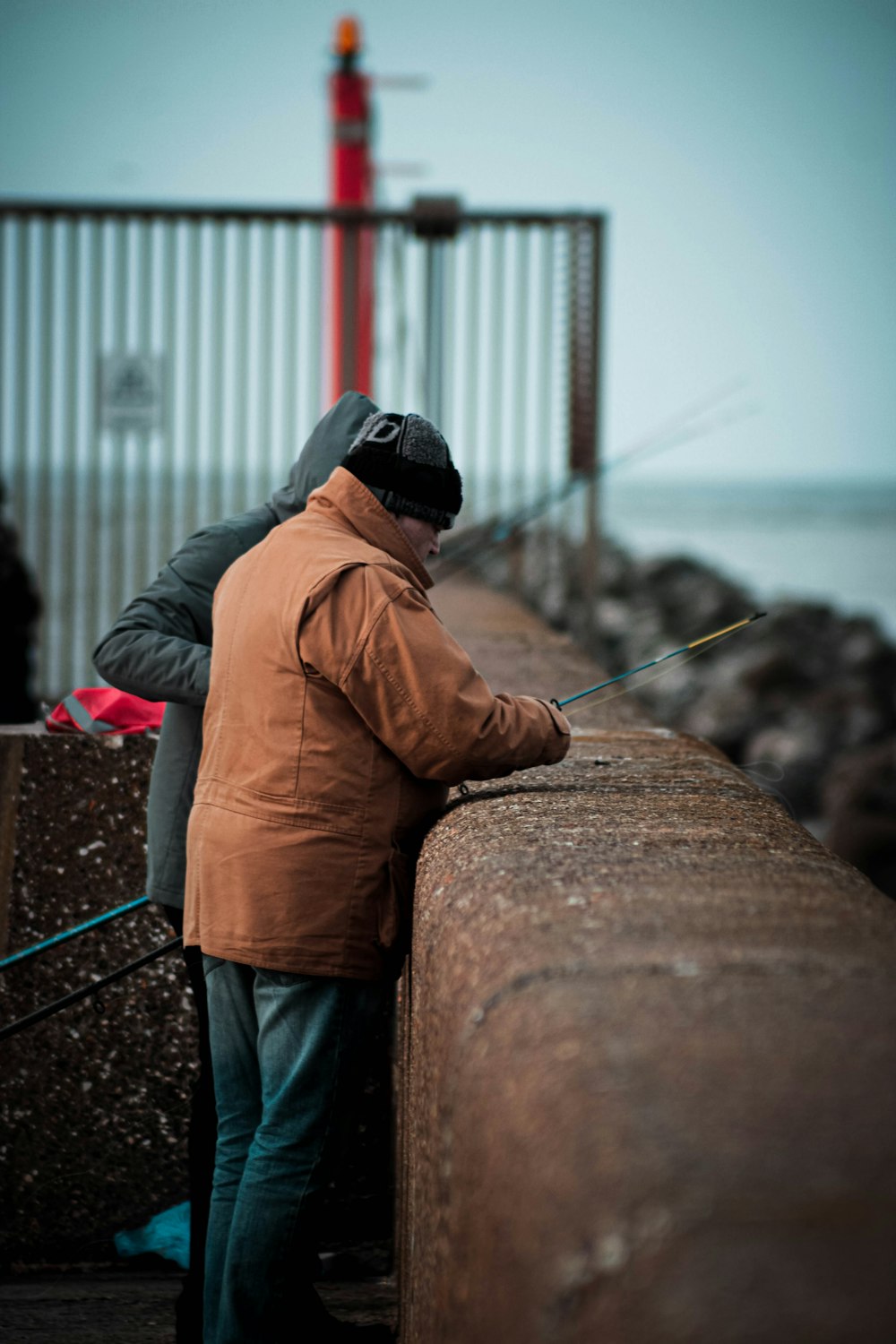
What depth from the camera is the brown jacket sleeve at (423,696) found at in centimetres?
203

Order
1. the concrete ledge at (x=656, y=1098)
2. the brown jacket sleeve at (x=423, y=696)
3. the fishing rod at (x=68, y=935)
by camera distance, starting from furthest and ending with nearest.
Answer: the fishing rod at (x=68, y=935) < the brown jacket sleeve at (x=423, y=696) < the concrete ledge at (x=656, y=1098)

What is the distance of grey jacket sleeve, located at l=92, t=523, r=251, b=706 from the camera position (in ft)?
8.44

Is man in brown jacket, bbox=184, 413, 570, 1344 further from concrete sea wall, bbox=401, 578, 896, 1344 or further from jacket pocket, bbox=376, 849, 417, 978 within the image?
concrete sea wall, bbox=401, 578, 896, 1344

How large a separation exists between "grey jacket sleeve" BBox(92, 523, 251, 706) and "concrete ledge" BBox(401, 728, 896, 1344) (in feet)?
2.83

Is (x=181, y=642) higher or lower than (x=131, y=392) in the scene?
lower

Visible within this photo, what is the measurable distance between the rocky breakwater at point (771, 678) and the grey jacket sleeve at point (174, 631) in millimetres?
4087

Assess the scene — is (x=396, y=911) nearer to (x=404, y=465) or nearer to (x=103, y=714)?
(x=404, y=465)

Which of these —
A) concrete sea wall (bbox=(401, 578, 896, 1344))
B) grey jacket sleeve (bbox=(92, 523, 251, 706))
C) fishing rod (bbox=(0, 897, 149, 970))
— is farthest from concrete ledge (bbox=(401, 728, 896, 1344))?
fishing rod (bbox=(0, 897, 149, 970))

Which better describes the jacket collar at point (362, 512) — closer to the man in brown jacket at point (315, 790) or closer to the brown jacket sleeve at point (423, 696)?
the man in brown jacket at point (315, 790)

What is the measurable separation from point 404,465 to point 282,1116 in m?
0.99

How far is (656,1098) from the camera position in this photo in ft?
3.66

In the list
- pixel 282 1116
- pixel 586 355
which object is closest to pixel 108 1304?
pixel 282 1116

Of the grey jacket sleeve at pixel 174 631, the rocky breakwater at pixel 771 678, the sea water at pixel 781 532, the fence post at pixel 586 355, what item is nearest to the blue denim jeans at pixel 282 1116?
the grey jacket sleeve at pixel 174 631

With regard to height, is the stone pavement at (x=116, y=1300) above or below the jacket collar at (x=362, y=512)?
below
